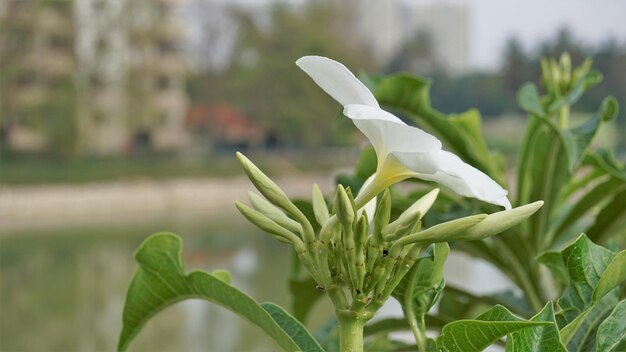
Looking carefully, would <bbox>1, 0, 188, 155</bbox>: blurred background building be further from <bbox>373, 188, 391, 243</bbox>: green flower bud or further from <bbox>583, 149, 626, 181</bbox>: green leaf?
<bbox>373, 188, 391, 243</bbox>: green flower bud

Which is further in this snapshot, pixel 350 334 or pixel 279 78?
pixel 279 78

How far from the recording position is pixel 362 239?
370mm

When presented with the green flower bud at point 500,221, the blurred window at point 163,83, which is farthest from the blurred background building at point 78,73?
the green flower bud at point 500,221

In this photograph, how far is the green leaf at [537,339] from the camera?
1.27 ft

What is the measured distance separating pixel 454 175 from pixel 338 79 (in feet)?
0.20

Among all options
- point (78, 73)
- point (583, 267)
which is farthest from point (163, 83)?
point (583, 267)

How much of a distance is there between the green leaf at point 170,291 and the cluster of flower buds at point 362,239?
2.6 inches

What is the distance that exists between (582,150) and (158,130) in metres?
20.6

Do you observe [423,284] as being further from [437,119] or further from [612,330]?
[437,119]

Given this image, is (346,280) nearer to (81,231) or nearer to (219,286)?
(219,286)

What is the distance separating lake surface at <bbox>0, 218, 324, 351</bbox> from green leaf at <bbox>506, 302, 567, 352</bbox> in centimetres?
271

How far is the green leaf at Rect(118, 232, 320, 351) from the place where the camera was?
1.47 feet

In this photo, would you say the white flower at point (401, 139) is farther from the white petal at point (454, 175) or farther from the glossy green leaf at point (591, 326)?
the glossy green leaf at point (591, 326)

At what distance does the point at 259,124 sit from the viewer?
21.4 meters
